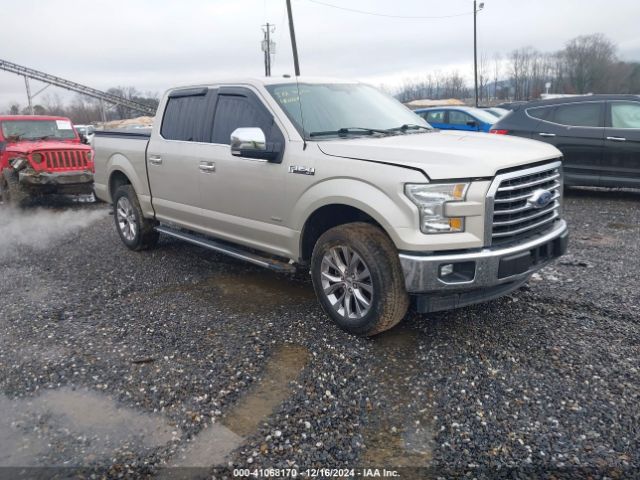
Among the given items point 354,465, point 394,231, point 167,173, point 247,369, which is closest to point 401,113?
point 394,231

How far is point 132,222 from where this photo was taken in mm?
6660

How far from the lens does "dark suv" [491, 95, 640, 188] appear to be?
8.30 meters

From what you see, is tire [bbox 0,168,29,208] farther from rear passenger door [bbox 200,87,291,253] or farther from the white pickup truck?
rear passenger door [bbox 200,87,291,253]

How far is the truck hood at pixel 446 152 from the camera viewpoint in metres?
3.45

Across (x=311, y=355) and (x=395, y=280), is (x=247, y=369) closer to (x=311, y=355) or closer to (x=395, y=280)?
(x=311, y=355)

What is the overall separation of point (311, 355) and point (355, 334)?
1.31ft

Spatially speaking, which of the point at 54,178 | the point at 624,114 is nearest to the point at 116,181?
the point at 54,178

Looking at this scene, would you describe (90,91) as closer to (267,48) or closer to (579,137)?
(267,48)

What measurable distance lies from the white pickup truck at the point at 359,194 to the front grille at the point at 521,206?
12 mm

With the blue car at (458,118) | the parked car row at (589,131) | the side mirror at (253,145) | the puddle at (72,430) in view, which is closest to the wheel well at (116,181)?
the side mirror at (253,145)

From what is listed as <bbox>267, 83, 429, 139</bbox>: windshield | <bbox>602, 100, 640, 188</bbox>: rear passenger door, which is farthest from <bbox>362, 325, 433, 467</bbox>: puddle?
<bbox>602, 100, 640, 188</bbox>: rear passenger door

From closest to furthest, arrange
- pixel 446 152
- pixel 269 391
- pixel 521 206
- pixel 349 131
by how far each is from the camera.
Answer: pixel 269 391 → pixel 446 152 → pixel 521 206 → pixel 349 131

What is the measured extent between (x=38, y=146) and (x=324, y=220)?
345 inches

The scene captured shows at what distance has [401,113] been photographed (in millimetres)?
5145
